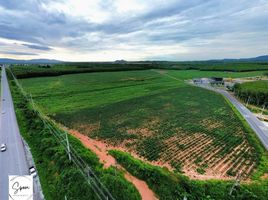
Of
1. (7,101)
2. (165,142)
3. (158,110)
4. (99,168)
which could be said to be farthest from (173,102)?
(7,101)

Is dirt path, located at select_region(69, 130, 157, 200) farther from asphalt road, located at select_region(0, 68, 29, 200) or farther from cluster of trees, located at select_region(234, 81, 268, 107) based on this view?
cluster of trees, located at select_region(234, 81, 268, 107)

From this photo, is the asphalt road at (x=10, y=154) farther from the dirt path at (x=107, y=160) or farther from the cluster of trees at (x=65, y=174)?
the dirt path at (x=107, y=160)

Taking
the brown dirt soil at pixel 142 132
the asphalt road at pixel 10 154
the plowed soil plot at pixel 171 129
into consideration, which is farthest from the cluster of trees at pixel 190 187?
the asphalt road at pixel 10 154

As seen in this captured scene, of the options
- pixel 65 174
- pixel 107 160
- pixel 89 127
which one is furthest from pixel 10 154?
pixel 89 127

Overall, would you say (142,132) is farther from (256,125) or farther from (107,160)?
(256,125)

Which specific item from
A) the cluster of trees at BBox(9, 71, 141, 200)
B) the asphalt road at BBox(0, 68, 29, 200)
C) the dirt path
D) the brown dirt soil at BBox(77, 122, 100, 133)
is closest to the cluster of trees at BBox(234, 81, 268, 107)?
the brown dirt soil at BBox(77, 122, 100, 133)

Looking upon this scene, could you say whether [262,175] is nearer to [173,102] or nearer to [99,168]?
[99,168]
